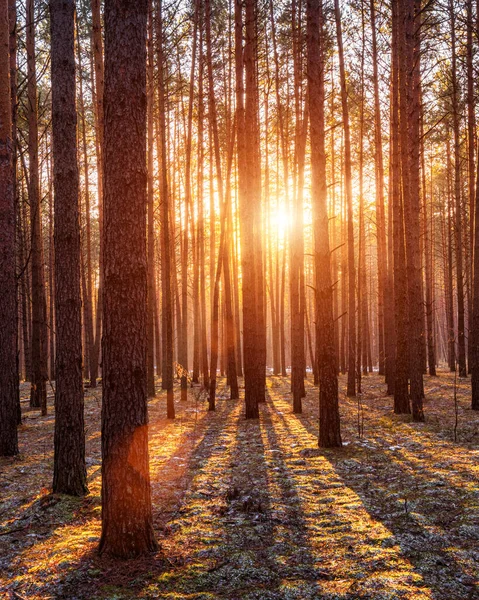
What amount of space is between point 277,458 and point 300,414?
15.4 ft

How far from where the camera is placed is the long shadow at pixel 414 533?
3.38 meters

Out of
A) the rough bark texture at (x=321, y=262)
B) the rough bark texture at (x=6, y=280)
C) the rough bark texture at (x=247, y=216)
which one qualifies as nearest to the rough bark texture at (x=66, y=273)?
the rough bark texture at (x=6, y=280)

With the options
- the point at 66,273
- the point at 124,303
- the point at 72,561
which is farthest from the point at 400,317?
the point at 72,561

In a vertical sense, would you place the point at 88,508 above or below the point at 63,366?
below

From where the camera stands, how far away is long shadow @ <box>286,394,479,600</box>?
3375 mm

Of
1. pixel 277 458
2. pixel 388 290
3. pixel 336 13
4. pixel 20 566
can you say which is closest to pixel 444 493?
pixel 277 458

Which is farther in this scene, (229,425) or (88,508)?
(229,425)

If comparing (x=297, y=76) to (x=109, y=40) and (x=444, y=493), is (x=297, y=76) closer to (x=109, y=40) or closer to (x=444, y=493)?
(x=109, y=40)

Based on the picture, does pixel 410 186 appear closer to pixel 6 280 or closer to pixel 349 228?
pixel 349 228

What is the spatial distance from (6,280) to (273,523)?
5.76m

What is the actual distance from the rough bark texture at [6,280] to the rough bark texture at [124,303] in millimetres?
4594

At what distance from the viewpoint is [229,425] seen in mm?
10805

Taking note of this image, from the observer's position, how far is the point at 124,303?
3.98m

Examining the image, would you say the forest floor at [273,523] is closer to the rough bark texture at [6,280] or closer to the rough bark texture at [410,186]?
the rough bark texture at [6,280]
